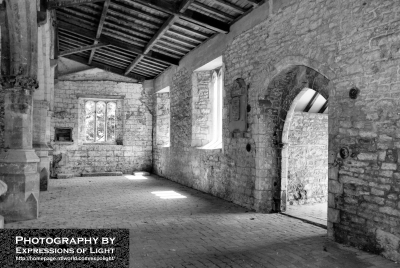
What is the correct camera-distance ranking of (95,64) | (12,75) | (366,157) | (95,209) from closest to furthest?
(366,157) → (12,75) → (95,209) → (95,64)

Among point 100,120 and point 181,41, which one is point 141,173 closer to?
point 100,120

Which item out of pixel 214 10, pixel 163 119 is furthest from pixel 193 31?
pixel 163 119

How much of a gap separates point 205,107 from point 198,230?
5.08 meters

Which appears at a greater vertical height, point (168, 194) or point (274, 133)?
point (274, 133)

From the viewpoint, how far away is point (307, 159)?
745 cm

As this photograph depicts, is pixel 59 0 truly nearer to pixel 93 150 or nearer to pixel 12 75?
pixel 12 75

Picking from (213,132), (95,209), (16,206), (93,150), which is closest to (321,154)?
(213,132)

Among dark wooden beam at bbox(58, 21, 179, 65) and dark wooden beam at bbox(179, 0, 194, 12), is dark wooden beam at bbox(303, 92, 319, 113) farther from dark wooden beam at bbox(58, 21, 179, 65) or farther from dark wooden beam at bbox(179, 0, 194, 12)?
dark wooden beam at bbox(58, 21, 179, 65)

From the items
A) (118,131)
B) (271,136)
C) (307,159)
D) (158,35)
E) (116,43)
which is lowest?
(307,159)

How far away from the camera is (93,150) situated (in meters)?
13.4

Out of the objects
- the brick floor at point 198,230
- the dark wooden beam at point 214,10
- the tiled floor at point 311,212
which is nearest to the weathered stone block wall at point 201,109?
the brick floor at point 198,230

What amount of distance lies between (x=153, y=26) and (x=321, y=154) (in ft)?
16.4

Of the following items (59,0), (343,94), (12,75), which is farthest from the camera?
(59,0)

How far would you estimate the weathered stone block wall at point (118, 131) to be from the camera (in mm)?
13156
